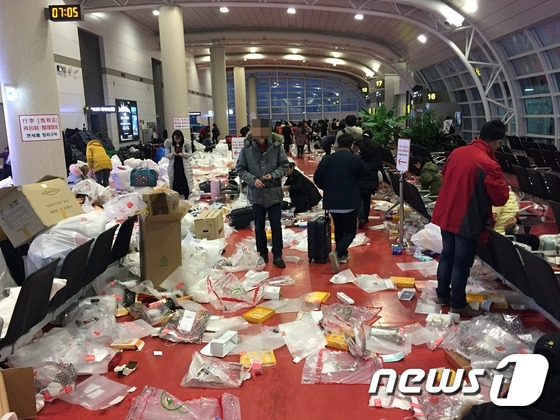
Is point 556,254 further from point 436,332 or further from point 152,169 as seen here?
point 152,169

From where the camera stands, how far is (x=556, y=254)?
14.2 ft

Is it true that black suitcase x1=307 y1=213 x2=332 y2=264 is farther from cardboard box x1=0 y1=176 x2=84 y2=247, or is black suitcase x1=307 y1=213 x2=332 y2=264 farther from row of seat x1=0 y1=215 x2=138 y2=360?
cardboard box x1=0 y1=176 x2=84 y2=247

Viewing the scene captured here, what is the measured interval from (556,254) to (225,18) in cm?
1919

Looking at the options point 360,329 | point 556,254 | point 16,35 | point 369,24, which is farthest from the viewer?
point 369,24

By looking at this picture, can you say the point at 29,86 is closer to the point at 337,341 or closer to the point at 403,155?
the point at 403,155

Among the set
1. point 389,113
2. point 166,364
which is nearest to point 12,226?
point 166,364

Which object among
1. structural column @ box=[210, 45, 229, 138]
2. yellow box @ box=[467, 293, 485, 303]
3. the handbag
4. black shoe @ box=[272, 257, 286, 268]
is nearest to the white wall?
the handbag

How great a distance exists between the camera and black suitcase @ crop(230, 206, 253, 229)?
720 centimetres

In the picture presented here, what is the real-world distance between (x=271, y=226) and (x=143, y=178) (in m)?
4.30

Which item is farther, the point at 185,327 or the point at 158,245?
the point at 158,245

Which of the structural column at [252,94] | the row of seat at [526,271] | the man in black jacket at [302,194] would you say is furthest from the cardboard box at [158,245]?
the structural column at [252,94]

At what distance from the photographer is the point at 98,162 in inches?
382

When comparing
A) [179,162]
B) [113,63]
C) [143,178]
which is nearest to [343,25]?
[113,63]

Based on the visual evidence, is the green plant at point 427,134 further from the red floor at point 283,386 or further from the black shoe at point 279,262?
the red floor at point 283,386
